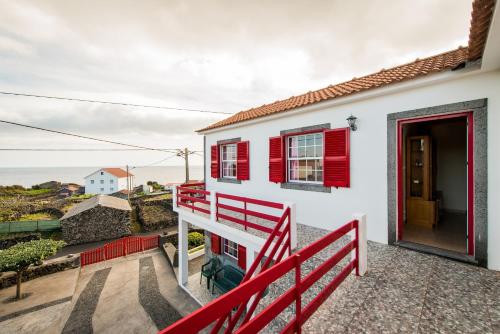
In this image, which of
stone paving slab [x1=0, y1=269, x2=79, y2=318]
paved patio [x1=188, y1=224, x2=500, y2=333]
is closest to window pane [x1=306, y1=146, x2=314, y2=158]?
paved patio [x1=188, y1=224, x2=500, y2=333]

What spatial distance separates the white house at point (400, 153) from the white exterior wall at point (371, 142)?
2cm

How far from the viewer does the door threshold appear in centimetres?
381

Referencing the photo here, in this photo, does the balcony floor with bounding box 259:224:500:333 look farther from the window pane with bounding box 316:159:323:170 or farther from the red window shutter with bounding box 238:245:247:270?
the red window shutter with bounding box 238:245:247:270

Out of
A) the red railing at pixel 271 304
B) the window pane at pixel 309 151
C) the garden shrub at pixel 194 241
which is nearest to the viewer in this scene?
the red railing at pixel 271 304

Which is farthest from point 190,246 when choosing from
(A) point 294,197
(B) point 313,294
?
(B) point 313,294

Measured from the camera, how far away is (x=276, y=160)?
6898mm

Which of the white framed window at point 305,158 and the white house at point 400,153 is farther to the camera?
the white framed window at point 305,158

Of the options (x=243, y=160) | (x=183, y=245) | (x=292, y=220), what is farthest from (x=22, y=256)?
(x=292, y=220)

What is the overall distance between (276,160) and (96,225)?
1688cm

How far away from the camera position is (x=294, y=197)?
6.57 meters

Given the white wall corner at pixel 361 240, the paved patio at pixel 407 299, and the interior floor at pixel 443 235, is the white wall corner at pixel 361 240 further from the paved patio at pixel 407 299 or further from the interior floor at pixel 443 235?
the interior floor at pixel 443 235

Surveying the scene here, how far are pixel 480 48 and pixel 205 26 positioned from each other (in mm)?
6309

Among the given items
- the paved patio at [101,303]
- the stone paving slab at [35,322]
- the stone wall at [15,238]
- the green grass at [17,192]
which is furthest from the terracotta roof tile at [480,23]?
the green grass at [17,192]

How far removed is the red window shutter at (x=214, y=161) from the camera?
946 centimetres
